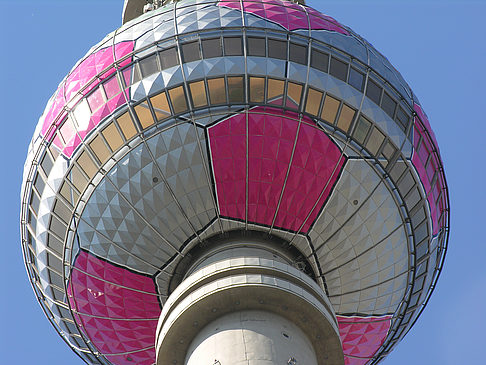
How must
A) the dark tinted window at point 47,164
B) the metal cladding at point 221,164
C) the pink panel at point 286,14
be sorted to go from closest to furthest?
the metal cladding at point 221,164
the dark tinted window at point 47,164
the pink panel at point 286,14

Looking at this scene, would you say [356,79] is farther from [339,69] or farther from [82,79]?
[82,79]

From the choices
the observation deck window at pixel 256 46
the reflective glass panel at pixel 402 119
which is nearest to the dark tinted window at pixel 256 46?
the observation deck window at pixel 256 46

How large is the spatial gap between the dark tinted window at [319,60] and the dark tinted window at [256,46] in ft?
5.04

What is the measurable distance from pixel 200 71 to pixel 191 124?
5.57ft

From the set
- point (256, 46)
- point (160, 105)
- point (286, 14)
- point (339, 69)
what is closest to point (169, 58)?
point (160, 105)

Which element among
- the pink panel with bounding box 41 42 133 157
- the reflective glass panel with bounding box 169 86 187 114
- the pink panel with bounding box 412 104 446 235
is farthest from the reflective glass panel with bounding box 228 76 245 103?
the pink panel with bounding box 412 104 446 235

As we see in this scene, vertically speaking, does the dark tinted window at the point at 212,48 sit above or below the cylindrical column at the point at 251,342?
above

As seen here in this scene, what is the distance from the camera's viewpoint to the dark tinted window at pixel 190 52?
22234 millimetres

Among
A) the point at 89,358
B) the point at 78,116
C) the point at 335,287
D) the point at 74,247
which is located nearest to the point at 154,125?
the point at 78,116

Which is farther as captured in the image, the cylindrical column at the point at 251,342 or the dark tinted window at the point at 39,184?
the dark tinted window at the point at 39,184

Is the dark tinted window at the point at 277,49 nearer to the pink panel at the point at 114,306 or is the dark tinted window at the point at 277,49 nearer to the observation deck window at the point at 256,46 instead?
the observation deck window at the point at 256,46

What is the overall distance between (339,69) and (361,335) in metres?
8.80

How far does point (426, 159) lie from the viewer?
2394cm

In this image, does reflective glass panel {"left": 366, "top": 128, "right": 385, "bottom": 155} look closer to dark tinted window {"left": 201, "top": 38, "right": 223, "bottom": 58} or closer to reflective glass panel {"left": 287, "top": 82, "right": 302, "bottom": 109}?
reflective glass panel {"left": 287, "top": 82, "right": 302, "bottom": 109}
